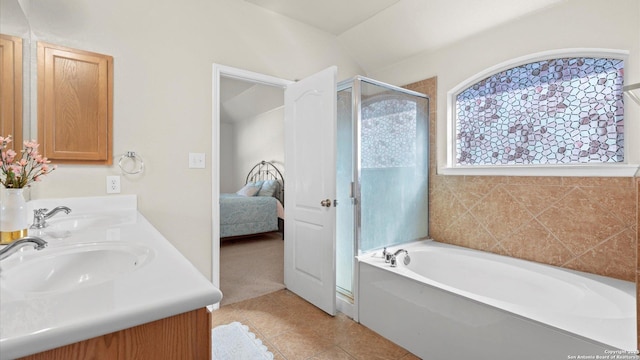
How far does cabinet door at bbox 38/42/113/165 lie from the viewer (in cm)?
176

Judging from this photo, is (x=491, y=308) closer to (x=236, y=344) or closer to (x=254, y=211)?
(x=236, y=344)

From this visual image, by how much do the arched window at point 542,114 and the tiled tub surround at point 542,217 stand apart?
172mm

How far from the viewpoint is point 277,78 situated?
9.00ft

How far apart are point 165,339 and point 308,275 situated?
6.62 ft

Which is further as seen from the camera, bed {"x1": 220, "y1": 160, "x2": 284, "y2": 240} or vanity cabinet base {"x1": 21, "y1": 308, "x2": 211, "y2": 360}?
bed {"x1": 220, "y1": 160, "x2": 284, "y2": 240}

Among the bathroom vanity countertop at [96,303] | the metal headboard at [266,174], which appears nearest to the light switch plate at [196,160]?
the bathroom vanity countertop at [96,303]

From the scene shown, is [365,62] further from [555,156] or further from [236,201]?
[236,201]

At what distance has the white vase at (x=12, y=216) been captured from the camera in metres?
1.00

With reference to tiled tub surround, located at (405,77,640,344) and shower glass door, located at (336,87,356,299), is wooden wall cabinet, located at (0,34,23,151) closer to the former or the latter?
shower glass door, located at (336,87,356,299)

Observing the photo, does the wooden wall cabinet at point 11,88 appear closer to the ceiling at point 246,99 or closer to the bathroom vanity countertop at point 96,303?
the bathroom vanity countertop at point 96,303

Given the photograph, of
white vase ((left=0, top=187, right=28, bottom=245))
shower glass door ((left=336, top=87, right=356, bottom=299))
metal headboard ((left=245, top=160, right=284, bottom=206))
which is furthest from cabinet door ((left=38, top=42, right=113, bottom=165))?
metal headboard ((left=245, top=160, right=284, bottom=206))

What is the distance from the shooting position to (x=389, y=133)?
255cm

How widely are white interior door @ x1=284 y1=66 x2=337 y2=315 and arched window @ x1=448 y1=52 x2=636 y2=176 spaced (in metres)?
1.27

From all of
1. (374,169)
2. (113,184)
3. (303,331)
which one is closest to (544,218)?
(374,169)
